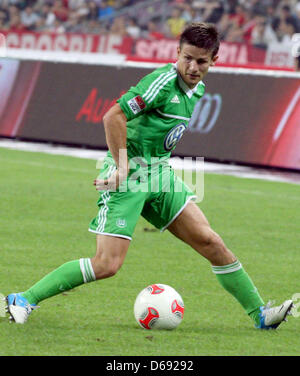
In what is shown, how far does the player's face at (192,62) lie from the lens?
5750 mm

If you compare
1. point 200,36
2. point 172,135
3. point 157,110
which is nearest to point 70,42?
point 172,135

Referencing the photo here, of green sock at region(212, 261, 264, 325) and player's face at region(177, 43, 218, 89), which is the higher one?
player's face at region(177, 43, 218, 89)

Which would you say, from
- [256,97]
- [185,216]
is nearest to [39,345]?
[185,216]

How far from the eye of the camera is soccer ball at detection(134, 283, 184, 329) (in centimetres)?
603

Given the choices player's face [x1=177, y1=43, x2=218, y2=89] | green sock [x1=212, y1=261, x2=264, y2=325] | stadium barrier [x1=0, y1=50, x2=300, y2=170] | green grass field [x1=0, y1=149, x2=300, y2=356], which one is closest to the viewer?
green grass field [x1=0, y1=149, x2=300, y2=356]

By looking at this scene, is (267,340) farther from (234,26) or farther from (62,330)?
(234,26)

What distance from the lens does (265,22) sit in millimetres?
23375

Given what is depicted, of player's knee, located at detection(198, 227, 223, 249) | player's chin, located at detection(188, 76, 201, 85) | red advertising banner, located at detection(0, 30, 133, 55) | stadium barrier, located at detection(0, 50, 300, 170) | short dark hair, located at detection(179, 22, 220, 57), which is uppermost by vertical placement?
short dark hair, located at detection(179, 22, 220, 57)

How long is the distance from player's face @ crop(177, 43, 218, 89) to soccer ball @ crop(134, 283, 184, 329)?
4.80ft

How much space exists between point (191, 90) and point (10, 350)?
6.76ft

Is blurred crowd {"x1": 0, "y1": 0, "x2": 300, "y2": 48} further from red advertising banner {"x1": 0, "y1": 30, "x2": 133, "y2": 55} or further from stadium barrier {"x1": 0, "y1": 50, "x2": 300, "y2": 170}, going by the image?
stadium barrier {"x1": 0, "y1": 50, "x2": 300, "y2": 170}

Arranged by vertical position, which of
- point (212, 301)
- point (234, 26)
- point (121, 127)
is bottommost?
point (234, 26)

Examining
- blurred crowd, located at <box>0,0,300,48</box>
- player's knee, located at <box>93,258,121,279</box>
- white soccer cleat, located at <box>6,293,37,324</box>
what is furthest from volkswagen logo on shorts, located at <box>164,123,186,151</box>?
blurred crowd, located at <box>0,0,300,48</box>

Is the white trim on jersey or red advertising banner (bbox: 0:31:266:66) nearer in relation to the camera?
the white trim on jersey
